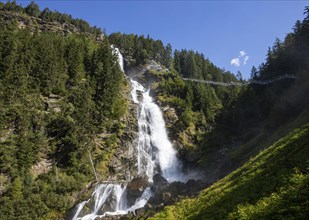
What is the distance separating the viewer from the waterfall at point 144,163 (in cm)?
3869

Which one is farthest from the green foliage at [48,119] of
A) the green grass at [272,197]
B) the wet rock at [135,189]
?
the green grass at [272,197]

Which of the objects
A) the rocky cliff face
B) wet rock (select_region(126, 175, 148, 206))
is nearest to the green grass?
wet rock (select_region(126, 175, 148, 206))

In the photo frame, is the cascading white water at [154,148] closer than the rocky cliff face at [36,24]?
Yes

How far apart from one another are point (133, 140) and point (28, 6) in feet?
286

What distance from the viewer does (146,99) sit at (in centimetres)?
7156

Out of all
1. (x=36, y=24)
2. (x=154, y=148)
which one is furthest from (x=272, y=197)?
(x=36, y=24)

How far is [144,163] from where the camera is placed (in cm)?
5238

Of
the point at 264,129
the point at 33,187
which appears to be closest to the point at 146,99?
the point at 264,129

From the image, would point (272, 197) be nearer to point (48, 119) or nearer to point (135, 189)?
point (135, 189)

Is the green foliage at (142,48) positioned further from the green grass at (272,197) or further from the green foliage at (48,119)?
the green grass at (272,197)

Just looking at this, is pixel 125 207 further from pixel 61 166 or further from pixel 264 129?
pixel 264 129

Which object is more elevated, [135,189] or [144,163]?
[144,163]

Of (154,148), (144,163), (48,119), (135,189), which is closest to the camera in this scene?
(135,189)

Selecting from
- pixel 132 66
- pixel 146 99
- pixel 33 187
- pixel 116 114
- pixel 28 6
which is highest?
pixel 28 6
